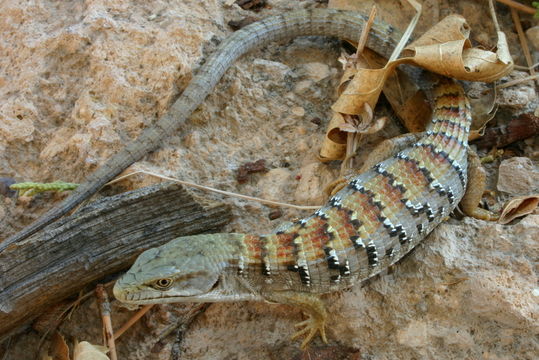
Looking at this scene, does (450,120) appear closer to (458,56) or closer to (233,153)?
(458,56)

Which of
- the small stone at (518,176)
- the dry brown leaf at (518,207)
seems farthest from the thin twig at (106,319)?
the small stone at (518,176)

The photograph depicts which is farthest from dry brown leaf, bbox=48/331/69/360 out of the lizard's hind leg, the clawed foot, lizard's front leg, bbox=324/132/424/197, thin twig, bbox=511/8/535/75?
thin twig, bbox=511/8/535/75

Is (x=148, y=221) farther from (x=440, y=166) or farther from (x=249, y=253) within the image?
(x=440, y=166)

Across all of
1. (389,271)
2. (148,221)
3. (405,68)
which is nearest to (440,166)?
(389,271)

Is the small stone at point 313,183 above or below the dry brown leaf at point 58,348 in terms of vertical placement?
above

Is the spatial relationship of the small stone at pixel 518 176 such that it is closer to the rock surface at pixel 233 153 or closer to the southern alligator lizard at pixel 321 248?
the rock surface at pixel 233 153

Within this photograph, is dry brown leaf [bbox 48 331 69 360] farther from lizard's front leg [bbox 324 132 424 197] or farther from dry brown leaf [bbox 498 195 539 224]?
dry brown leaf [bbox 498 195 539 224]

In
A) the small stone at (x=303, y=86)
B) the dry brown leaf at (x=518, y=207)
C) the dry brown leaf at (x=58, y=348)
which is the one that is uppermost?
the small stone at (x=303, y=86)
